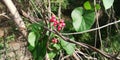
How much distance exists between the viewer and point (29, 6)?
2.33ft

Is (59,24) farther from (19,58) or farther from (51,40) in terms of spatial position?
(19,58)

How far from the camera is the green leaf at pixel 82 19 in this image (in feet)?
1.87

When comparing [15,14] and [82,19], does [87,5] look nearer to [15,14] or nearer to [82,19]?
[82,19]

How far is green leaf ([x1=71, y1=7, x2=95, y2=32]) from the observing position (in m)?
0.57

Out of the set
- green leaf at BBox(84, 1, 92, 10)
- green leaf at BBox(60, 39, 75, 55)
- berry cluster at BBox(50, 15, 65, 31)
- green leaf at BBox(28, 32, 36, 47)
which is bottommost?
green leaf at BBox(60, 39, 75, 55)

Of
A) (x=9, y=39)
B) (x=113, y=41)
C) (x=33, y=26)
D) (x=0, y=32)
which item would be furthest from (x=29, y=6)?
(x=0, y=32)

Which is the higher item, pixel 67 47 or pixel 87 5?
pixel 87 5

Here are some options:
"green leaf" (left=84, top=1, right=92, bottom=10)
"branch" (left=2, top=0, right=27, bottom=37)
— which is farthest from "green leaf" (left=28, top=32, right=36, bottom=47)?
"green leaf" (left=84, top=1, right=92, bottom=10)

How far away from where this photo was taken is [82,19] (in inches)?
24.0

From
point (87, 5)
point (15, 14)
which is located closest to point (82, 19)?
point (87, 5)

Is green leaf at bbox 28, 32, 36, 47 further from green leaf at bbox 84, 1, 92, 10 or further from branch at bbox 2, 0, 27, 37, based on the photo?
green leaf at bbox 84, 1, 92, 10

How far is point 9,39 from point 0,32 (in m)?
0.35

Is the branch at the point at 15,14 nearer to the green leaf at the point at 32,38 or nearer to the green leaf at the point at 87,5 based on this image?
the green leaf at the point at 32,38

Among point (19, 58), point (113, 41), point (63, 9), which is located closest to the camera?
point (19, 58)
